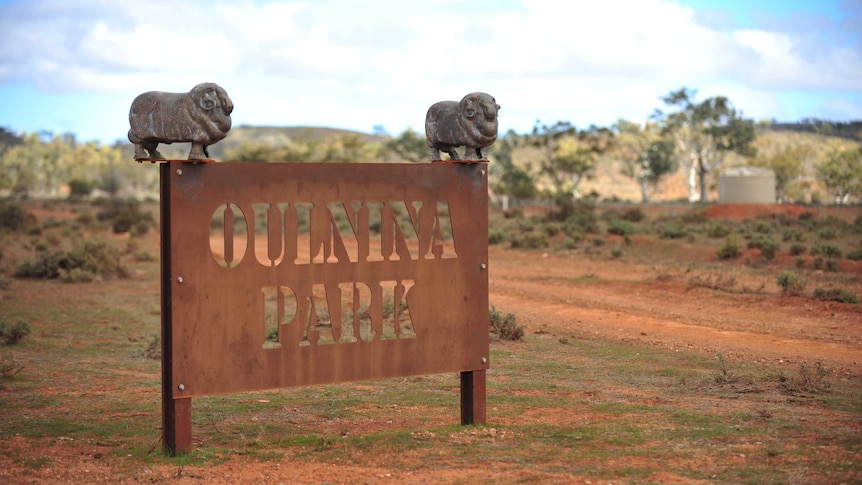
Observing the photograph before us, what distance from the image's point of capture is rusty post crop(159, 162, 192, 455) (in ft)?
21.6

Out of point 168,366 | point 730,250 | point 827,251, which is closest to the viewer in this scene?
point 168,366

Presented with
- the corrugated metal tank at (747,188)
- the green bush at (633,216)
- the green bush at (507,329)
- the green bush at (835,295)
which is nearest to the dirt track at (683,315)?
the green bush at (835,295)

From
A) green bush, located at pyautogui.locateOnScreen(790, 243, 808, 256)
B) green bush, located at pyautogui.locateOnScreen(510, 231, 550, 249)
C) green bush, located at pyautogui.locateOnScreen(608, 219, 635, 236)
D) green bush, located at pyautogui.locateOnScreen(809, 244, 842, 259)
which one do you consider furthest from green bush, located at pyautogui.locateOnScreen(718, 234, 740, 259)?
green bush, located at pyautogui.locateOnScreen(608, 219, 635, 236)

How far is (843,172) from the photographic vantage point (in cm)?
5106

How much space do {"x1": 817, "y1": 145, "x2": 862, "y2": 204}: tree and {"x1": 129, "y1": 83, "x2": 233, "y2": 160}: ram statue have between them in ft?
156

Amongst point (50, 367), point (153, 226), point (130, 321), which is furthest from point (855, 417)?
point (153, 226)

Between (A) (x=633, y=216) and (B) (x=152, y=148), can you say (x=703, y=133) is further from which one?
(B) (x=152, y=148)

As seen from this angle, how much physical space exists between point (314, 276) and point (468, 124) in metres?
1.62

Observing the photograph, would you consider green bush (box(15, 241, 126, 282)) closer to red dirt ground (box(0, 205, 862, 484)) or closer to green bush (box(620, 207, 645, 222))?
red dirt ground (box(0, 205, 862, 484))

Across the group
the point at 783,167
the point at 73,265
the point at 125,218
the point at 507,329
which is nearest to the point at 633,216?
the point at 125,218

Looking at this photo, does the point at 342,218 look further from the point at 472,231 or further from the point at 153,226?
the point at 472,231

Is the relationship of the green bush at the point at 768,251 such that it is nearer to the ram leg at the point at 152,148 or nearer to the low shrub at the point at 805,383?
the low shrub at the point at 805,383

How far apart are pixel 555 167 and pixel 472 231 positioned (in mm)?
53484

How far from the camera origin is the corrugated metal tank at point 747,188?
163ft
